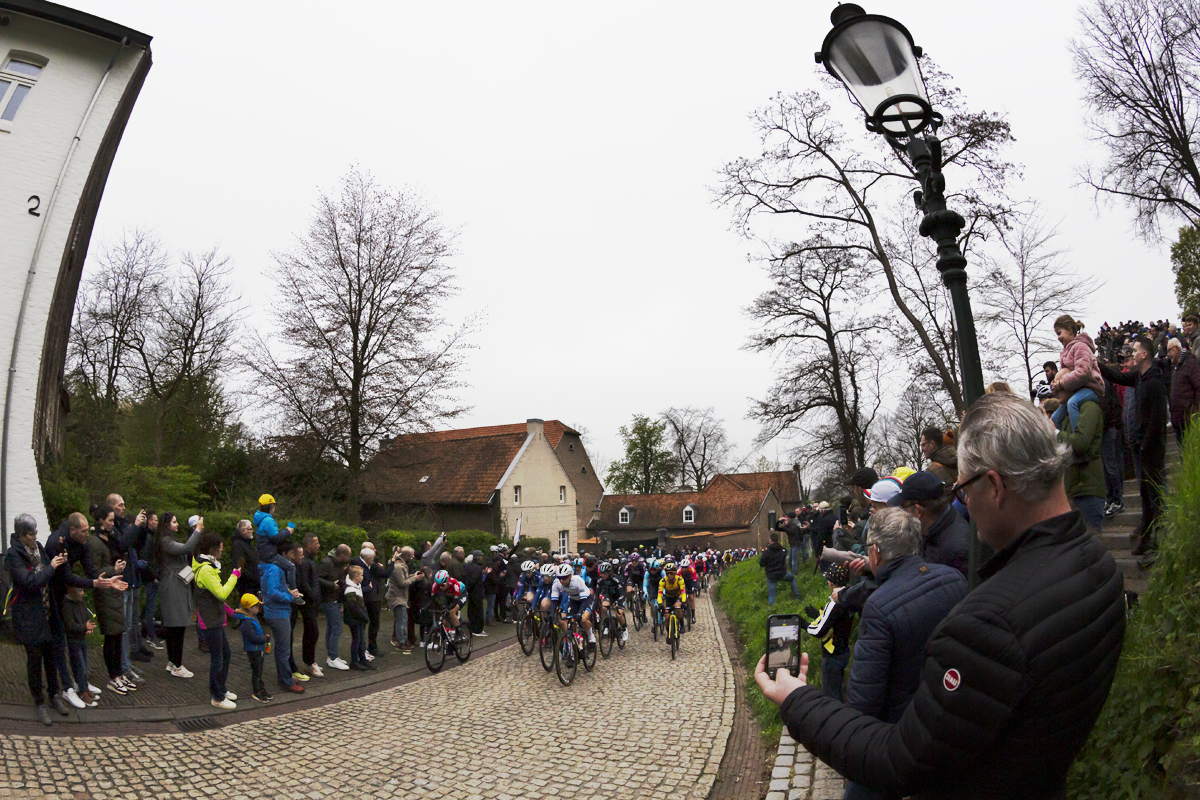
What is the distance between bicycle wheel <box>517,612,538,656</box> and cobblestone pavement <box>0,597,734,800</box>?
3130 millimetres

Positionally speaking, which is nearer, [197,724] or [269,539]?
[197,724]

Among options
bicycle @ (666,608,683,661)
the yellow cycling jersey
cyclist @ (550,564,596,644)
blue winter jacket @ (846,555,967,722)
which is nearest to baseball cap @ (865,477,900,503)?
blue winter jacket @ (846,555,967,722)

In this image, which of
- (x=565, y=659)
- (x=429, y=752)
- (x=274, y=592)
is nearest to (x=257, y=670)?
(x=274, y=592)

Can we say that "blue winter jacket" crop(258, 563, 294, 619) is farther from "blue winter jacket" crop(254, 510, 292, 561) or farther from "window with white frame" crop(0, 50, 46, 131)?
"window with white frame" crop(0, 50, 46, 131)

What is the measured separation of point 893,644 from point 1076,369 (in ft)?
16.1

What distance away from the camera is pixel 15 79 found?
14.9 m

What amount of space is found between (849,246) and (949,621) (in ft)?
56.8

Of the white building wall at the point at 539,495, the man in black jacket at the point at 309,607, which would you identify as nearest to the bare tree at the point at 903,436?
the white building wall at the point at 539,495

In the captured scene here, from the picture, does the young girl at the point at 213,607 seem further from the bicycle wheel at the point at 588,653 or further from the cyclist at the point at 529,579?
the cyclist at the point at 529,579

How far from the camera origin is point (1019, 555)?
1.70 metres

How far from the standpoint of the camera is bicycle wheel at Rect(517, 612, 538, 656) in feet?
45.0

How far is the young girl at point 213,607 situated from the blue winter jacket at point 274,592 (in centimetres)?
83

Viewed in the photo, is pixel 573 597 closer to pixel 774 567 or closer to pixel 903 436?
pixel 774 567

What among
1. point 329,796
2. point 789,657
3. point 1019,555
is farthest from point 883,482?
point 329,796
